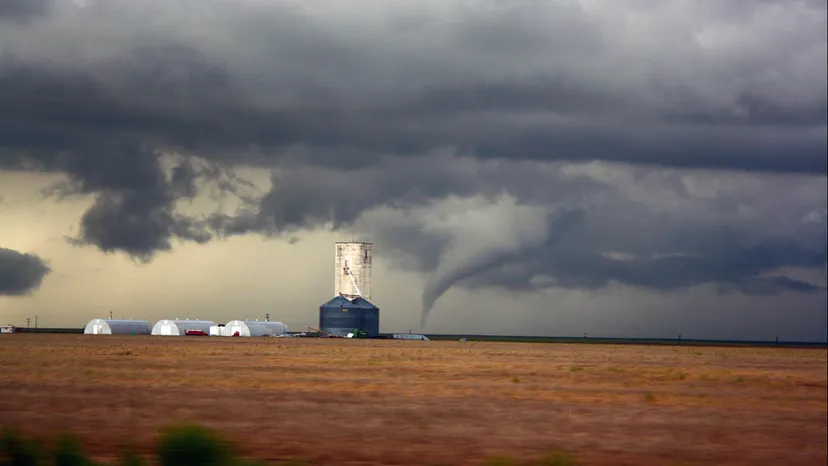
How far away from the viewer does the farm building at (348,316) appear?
18700 centimetres

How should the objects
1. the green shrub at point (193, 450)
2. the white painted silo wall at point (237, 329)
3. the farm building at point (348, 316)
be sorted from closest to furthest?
the green shrub at point (193, 450) < the farm building at point (348, 316) < the white painted silo wall at point (237, 329)

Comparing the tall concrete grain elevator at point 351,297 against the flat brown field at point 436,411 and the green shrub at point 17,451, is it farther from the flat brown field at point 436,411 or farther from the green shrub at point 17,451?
the green shrub at point 17,451

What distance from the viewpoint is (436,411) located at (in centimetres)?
4331

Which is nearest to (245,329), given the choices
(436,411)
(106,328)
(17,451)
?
(106,328)

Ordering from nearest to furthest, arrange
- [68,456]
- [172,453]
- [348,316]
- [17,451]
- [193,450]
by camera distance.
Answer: [193,450]
[172,453]
[68,456]
[17,451]
[348,316]

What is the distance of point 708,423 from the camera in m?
40.3

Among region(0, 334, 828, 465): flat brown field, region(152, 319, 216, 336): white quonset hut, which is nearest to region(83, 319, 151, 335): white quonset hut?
region(152, 319, 216, 336): white quonset hut

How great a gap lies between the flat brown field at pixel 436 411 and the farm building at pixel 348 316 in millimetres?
114240

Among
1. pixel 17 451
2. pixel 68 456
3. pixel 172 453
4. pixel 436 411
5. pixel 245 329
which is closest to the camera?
pixel 172 453

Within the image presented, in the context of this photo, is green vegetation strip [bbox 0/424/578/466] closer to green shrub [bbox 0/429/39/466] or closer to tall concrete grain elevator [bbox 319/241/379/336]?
green shrub [bbox 0/429/39/466]

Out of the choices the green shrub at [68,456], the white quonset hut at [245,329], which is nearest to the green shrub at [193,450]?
the green shrub at [68,456]

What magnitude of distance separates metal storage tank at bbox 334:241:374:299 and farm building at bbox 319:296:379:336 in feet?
10.0

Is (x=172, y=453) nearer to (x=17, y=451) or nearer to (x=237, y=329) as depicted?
(x=17, y=451)

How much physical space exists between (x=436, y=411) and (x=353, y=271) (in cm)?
15149
